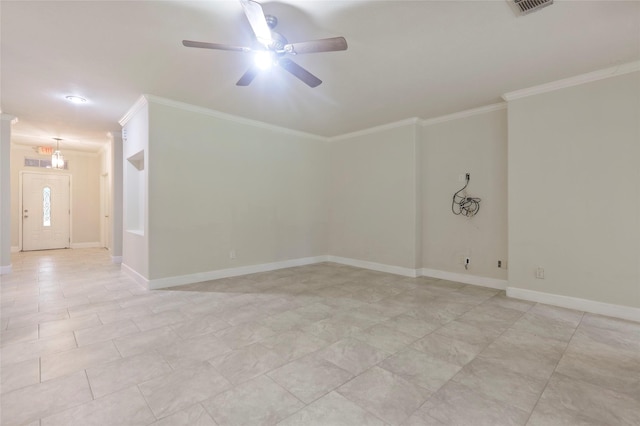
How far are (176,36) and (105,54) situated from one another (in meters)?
0.90

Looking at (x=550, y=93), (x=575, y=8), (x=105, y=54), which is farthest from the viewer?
(x=550, y=93)

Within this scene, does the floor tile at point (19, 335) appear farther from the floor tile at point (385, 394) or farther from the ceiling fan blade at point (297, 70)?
the ceiling fan blade at point (297, 70)

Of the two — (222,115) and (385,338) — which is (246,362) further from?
(222,115)

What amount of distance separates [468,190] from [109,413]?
4.81 meters

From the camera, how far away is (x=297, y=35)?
8.55 feet

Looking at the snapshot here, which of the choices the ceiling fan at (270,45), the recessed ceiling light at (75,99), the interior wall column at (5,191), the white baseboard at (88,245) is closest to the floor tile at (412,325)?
the ceiling fan at (270,45)

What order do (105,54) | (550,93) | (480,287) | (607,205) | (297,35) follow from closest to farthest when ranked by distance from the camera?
(297,35), (105,54), (607,205), (550,93), (480,287)

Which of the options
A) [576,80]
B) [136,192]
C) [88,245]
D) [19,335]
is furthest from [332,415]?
[88,245]

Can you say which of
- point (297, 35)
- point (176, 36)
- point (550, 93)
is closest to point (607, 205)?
Answer: point (550, 93)

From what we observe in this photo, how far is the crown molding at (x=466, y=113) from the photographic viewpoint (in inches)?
166

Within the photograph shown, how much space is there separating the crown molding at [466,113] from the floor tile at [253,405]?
4.50 meters

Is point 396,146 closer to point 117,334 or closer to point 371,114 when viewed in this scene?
point 371,114

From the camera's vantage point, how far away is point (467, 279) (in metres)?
4.59

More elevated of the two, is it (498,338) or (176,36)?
(176,36)
